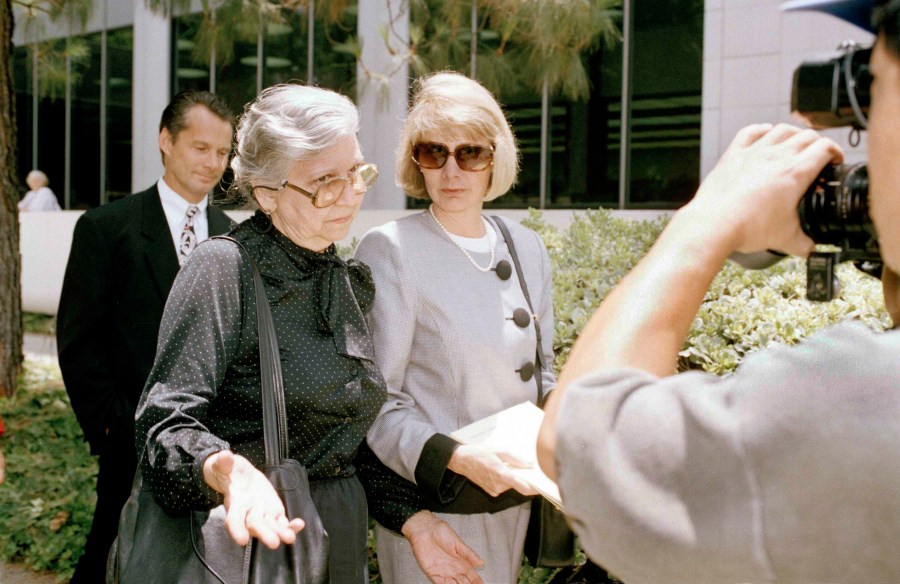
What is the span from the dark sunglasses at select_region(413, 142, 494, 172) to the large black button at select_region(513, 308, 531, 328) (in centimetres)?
45

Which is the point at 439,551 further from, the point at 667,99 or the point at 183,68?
the point at 183,68

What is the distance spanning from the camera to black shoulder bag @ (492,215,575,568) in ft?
8.13

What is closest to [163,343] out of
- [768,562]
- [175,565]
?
[175,565]

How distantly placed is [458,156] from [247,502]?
1.29 metres

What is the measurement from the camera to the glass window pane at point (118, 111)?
14492mm

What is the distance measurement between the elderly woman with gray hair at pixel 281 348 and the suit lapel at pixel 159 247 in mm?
1112

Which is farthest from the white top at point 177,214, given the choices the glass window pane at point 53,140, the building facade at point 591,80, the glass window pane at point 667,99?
the glass window pane at point 53,140

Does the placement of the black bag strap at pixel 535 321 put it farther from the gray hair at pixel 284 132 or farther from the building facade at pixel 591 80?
the building facade at pixel 591 80

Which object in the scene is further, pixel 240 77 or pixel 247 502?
pixel 240 77

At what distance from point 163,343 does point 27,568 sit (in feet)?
11.4

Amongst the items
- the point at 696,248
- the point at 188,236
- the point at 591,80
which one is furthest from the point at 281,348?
the point at 591,80

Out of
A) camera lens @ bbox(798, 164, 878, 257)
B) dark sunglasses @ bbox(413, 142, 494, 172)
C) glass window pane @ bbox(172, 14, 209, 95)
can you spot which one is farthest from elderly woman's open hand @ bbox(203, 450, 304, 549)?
glass window pane @ bbox(172, 14, 209, 95)

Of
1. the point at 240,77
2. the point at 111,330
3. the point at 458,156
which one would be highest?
the point at 240,77

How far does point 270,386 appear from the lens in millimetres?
1885
